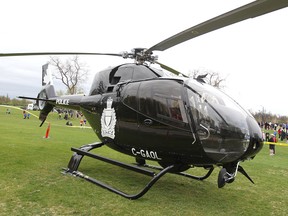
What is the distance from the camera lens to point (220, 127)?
184 inches

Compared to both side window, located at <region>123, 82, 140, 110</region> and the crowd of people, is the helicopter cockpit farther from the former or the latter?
side window, located at <region>123, 82, 140, 110</region>

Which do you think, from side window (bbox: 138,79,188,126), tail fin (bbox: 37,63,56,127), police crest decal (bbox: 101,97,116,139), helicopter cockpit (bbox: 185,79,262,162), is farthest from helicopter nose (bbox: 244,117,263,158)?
tail fin (bbox: 37,63,56,127)

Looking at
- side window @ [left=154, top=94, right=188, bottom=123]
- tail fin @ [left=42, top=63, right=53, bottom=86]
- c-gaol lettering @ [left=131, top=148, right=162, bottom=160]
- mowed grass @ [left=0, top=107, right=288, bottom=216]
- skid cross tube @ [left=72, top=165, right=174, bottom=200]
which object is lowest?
mowed grass @ [left=0, top=107, right=288, bottom=216]

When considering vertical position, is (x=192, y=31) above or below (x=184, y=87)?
above

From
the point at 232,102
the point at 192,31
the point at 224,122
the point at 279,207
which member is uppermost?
the point at 192,31

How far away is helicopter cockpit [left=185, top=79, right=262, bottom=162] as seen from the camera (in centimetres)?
466

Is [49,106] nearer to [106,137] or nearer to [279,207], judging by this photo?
[106,137]

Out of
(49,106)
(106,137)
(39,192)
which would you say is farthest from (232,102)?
(49,106)

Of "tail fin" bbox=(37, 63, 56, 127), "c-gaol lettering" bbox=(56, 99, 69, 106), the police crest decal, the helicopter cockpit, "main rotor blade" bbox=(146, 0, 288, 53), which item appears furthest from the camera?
"tail fin" bbox=(37, 63, 56, 127)

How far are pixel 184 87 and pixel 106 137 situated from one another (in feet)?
8.71

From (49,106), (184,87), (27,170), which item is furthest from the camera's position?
(49,106)

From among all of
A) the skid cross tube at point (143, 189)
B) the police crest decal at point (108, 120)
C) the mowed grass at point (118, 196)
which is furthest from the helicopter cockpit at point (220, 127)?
the police crest decal at point (108, 120)

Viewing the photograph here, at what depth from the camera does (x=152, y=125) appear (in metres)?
5.47

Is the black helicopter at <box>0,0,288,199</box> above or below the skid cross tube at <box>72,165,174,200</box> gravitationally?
above
